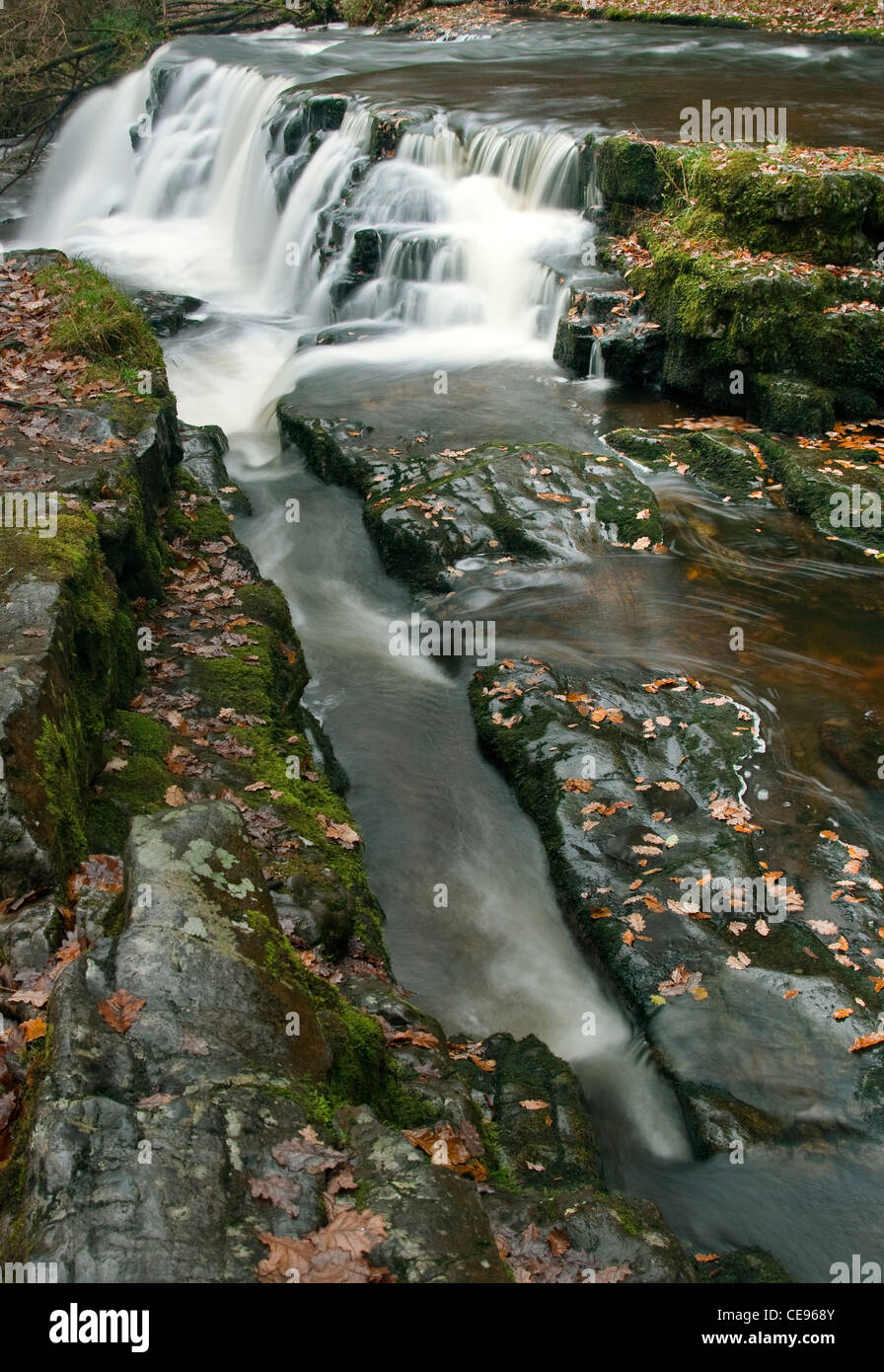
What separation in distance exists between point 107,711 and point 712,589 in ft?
17.2

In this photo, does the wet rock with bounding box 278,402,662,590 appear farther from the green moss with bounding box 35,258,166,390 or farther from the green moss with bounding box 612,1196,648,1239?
the green moss with bounding box 612,1196,648,1239

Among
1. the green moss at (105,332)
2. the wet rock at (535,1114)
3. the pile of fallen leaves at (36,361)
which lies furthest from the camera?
the green moss at (105,332)

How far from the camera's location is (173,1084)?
3186 mm

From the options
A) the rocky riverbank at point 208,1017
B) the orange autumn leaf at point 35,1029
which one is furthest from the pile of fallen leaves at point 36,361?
the orange autumn leaf at point 35,1029

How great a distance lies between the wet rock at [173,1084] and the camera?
9.02 feet

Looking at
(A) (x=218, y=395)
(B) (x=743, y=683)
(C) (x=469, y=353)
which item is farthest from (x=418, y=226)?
(B) (x=743, y=683)

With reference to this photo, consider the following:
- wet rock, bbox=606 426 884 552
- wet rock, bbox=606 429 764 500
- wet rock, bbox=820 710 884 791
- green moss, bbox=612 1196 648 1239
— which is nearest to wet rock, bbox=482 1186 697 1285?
green moss, bbox=612 1196 648 1239

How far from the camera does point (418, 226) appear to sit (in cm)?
1478

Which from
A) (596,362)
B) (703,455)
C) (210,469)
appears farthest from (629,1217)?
(596,362)

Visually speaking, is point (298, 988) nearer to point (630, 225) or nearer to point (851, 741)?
point (851, 741)

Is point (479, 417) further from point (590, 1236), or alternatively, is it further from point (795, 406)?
point (590, 1236)

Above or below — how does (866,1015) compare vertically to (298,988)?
below

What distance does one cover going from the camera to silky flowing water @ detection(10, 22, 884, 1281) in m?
5.84

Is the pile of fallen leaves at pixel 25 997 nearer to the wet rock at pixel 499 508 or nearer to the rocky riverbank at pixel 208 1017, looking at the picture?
the rocky riverbank at pixel 208 1017
